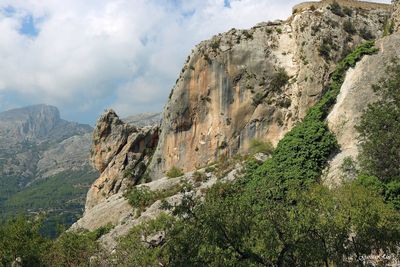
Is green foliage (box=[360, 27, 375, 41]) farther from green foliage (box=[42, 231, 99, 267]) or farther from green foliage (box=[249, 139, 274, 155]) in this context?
green foliage (box=[42, 231, 99, 267])

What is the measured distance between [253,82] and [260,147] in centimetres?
1093

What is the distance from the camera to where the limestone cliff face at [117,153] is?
77.9 meters

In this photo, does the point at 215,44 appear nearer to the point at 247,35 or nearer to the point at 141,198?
the point at 247,35

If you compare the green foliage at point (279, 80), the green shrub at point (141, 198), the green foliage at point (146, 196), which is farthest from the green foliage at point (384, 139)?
the green shrub at point (141, 198)

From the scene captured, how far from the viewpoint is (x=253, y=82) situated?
2557 inches

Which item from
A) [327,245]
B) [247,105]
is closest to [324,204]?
[327,245]

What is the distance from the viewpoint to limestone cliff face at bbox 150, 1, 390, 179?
2379 inches

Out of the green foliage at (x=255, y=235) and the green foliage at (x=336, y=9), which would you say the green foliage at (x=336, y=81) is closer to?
the green foliage at (x=336, y=9)

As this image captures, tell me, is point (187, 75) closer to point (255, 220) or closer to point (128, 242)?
point (128, 242)

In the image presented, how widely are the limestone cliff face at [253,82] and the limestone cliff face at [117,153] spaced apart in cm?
677

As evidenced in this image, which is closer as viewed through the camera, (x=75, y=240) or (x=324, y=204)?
(x=324, y=204)

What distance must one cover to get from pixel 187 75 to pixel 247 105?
486 inches

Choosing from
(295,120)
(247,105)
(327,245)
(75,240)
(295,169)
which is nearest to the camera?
(327,245)

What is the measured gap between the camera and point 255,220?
2219 centimetres
